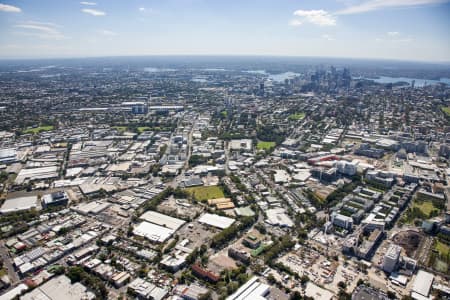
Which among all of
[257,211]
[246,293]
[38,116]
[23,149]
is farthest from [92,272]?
[38,116]

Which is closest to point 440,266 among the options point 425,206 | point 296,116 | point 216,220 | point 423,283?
point 423,283

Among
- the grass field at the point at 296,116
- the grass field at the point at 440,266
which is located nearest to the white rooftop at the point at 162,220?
the grass field at the point at 440,266

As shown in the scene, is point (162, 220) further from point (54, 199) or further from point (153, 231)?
point (54, 199)

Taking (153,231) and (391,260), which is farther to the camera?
(153,231)

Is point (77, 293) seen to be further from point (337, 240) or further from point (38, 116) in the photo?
point (38, 116)

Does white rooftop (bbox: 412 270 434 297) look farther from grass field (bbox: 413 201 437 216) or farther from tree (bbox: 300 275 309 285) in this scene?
grass field (bbox: 413 201 437 216)

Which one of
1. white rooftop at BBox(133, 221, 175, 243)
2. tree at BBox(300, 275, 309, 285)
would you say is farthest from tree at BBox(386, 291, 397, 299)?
white rooftop at BBox(133, 221, 175, 243)
